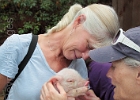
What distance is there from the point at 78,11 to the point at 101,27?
27cm

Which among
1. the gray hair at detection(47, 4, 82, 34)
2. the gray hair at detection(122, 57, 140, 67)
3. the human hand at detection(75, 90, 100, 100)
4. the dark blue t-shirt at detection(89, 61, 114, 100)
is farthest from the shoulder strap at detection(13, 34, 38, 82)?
the gray hair at detection(122, 57, 140, 67)

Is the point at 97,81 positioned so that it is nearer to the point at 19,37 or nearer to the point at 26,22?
the point at 19,37

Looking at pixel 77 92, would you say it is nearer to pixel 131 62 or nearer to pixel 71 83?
pixel 71 83

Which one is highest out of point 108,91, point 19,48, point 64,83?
point 19,48

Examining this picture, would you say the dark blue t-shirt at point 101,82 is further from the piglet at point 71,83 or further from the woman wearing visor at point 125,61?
the woman wearing visor at point 125,61

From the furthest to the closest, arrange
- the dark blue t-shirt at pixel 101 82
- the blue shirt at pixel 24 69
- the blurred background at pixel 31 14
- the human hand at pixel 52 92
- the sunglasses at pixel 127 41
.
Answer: the blurred background at pixel 31 14 → the dark blue t-shirt at pixel 101 82 → the blue shirt at pixel 24 69 → the human hand at pixel 52 92 → the sunglasses at pixel 127 41

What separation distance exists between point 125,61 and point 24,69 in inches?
31.0

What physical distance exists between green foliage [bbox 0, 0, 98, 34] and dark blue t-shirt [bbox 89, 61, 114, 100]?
4426 mm

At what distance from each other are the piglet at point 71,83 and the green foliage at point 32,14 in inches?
187

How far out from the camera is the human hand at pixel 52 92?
2043 millimetres

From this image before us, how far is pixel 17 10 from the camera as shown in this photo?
732 cm

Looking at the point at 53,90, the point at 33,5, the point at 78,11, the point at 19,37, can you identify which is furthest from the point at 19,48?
the point at 33,5

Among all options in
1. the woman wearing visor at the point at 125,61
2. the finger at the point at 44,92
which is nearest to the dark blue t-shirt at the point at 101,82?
the finger at the point at 44,92

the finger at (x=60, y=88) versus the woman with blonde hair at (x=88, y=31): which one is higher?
the woman with blonde hair at (x=88, y=31)
